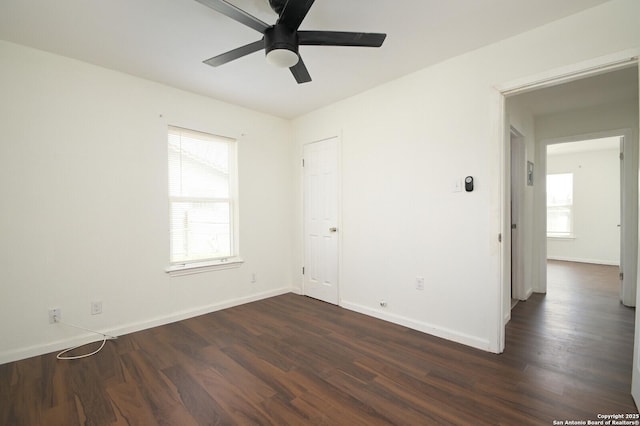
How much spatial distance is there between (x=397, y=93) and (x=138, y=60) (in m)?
2.54

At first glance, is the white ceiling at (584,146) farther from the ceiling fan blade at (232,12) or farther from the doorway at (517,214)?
the ceiling fan blade at (232,12)

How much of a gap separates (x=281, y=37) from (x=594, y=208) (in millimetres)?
8170

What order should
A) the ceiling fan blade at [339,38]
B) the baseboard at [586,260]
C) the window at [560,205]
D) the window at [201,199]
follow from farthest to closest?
the window at [560,205], the baseboard at [586,260], the window at [201,199], the ceiling fan blade at [339,38]

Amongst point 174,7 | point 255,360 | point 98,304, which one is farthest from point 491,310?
point 98,304

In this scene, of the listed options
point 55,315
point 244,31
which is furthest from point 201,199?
point 244,31

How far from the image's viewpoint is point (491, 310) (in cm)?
249

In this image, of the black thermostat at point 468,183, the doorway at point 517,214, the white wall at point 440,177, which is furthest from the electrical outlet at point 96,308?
Answer: the doorway at point 517,214

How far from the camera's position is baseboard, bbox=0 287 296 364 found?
2396 millimetres

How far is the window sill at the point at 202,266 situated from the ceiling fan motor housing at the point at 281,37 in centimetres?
257

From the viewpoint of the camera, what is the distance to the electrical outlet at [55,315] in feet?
→ 8.32

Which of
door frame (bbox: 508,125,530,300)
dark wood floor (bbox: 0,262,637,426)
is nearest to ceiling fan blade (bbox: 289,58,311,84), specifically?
dark wood floor (bbox: 0,262,637,426)

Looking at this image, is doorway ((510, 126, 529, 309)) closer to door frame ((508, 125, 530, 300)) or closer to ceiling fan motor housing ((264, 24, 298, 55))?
door frame ((508, 125, 530, 300))

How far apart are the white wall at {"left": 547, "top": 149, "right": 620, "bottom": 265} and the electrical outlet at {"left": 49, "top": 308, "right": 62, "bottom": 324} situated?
9275 millimetres

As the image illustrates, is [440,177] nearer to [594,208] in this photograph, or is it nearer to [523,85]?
[523,85]
